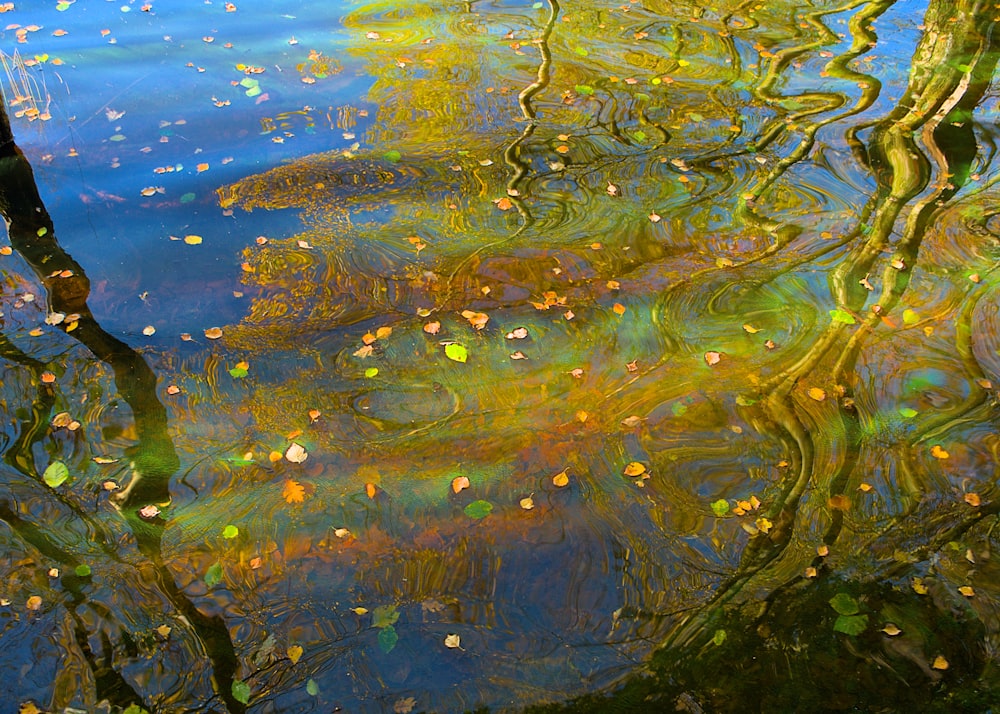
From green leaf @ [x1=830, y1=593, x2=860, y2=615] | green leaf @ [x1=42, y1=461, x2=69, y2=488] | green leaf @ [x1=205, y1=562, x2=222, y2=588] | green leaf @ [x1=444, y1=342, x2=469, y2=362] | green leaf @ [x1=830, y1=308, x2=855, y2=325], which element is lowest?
green leaf @ [x1=830, y1=593, x2=860, y2=615]

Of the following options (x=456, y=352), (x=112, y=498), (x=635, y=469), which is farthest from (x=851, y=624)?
(x=112, y=498)

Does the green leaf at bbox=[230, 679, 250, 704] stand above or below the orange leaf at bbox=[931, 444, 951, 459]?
below

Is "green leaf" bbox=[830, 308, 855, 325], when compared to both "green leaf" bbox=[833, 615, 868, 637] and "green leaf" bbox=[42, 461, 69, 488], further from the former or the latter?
"green leaf" bbox=[42, 461, 69, 488]

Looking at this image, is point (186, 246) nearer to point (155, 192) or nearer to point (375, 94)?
point (155, 192)

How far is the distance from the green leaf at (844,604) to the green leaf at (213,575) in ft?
8.29

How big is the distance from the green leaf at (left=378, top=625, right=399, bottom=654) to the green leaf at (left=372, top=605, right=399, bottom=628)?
0.8 inches

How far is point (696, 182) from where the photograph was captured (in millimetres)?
5340

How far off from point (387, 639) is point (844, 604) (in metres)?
1.86

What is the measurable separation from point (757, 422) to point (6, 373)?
3857 millimetres

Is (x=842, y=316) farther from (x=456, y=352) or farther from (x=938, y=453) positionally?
(x=456, y=352)

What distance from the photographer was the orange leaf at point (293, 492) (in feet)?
11.0

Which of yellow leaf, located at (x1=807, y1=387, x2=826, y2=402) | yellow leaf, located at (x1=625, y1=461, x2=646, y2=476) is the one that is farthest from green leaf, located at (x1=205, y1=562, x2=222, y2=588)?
yellow leaf, located at (x1=807, y1=387, x2=826, y2=402)

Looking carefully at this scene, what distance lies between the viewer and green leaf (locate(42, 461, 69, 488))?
337 centimetres

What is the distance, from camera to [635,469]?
11.6ft
